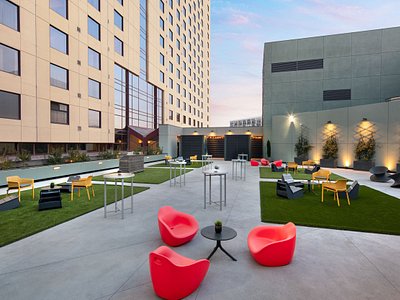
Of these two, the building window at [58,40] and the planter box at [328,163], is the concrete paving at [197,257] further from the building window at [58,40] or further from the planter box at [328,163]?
the planter box at [328,163]

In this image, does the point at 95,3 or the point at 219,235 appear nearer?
the point at 219,235

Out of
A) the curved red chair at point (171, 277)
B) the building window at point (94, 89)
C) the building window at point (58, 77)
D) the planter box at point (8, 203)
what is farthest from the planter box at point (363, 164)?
the building window at point (58, 77)

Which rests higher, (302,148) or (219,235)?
Answer: (302,148)

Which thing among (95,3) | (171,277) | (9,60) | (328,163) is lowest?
(171,277)

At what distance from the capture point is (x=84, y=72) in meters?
18.0

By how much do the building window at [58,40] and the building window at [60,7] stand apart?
4.28ft

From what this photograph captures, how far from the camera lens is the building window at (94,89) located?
1894 centimetres

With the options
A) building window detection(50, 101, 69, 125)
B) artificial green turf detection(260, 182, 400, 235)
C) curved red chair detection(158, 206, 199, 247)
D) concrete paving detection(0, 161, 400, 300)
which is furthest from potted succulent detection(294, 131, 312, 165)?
building window detection(50, 101, 69, 125)

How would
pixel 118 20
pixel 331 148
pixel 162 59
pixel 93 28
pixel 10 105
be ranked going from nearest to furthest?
pixel 10 105 < pixel 93 28 < pixel 331 148 < pixel 118 20 < pixel 162 59

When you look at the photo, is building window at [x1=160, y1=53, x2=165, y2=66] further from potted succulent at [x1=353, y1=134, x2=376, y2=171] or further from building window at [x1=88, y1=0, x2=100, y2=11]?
potted succulent at [x1=353, y1=134, x2=376, y2=171]

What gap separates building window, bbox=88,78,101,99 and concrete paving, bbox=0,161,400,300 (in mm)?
15857

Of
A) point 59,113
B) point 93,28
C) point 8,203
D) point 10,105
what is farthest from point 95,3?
point 8,203

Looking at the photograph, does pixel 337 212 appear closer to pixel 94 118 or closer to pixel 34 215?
pixel 34 215

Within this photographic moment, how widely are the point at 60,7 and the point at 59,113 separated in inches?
299
